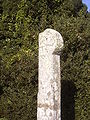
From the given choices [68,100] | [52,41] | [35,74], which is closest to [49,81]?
[52,41]

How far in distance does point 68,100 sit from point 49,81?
151 inches

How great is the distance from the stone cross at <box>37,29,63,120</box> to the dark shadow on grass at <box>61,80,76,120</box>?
3.48 m

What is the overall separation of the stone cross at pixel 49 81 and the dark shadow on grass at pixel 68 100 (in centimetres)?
348

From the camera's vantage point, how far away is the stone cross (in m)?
7.50

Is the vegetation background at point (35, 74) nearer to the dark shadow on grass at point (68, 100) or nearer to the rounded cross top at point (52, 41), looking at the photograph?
the dark shadow on grass at point (68, 100)

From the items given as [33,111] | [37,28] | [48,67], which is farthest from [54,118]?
[37,28]

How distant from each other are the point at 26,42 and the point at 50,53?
5803mm

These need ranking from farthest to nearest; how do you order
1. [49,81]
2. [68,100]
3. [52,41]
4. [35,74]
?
[68,100]
[35,74]
[52,41]
[49,81]

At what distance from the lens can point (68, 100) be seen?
11.2m

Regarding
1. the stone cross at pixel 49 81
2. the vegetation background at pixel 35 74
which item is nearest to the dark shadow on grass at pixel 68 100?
the vegetation background at pixel 35 74

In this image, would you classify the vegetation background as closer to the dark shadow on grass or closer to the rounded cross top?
the dark shadow on grass

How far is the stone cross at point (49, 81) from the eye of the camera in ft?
24.6

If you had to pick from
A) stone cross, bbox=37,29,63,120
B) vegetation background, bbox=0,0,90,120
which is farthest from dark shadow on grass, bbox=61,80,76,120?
stone cross, bbox=37,29,63,120

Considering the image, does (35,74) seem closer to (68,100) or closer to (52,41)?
(68,100)
